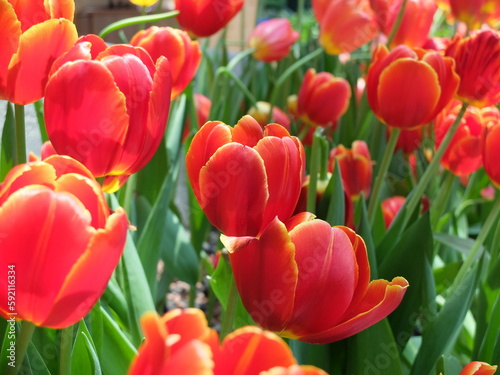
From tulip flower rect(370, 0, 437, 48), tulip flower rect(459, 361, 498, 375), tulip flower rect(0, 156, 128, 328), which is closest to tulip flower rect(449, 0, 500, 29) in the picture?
tulip flower rect(370, 0, 437, 48)

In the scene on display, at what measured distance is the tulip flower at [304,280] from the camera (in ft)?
1.01

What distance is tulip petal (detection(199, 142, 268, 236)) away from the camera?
315 mm

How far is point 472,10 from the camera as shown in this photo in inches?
34.0

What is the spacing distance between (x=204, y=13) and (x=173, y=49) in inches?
7.6

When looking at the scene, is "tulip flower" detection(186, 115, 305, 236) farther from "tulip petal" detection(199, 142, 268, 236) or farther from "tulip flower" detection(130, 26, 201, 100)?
"tulip flower" detection(130, 26, 201, 100)

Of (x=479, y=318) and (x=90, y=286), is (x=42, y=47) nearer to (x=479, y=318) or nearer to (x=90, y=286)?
(x=90, y=286)

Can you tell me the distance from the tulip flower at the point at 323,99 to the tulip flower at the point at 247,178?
0.63m

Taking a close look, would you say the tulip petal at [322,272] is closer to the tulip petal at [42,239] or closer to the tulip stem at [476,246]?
the tulip petal at [42,239]

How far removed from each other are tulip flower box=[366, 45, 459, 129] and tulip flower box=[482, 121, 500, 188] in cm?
5

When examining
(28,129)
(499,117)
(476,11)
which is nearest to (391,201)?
(499,117)

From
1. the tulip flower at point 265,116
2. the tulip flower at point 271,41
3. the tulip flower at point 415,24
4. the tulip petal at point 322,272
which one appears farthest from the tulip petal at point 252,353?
the tulip flower at point 271,41

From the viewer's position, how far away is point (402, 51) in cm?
60

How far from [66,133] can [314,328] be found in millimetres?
162

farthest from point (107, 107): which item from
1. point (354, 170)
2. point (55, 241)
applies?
point (354, 170)
